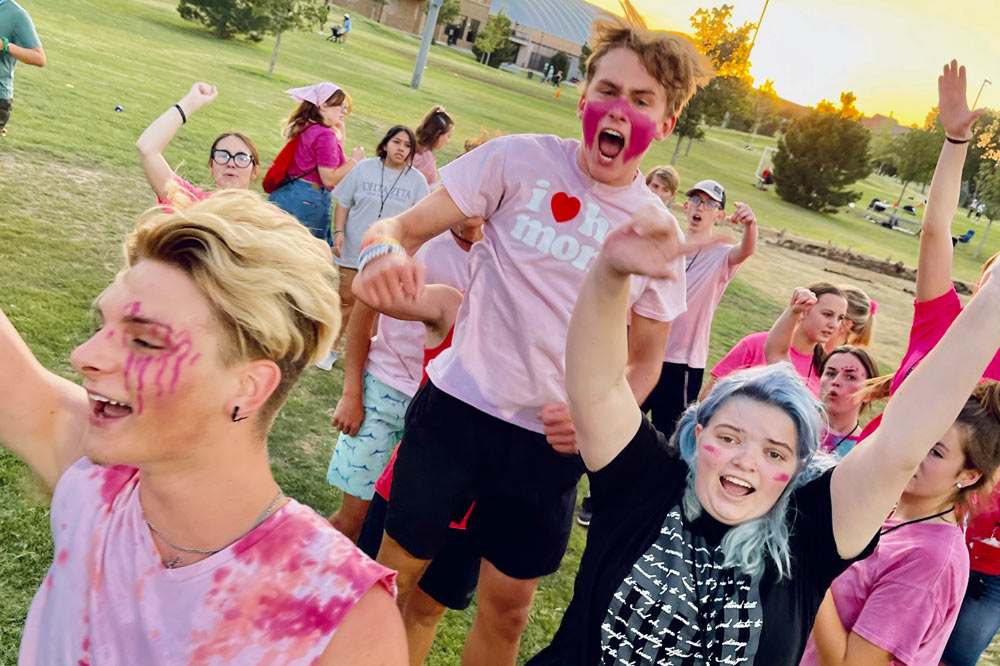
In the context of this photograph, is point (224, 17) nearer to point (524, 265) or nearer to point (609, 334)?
point (524, 265)

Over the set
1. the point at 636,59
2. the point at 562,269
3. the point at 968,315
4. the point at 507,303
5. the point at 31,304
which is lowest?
the point at 31,304

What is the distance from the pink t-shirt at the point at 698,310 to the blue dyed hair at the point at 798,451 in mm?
2719

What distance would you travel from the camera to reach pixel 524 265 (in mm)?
2441

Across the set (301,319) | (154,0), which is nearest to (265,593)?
(301,319)

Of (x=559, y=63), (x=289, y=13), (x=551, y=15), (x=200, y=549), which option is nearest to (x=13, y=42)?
(x=200, y=549)

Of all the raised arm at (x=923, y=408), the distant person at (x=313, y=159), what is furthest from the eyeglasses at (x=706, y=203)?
the raised arm at (x=923, y=408)

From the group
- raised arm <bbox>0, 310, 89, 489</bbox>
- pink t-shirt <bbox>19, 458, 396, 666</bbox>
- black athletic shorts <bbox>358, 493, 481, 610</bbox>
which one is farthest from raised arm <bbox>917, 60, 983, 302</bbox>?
raised arm <bbox>0, 310, 89, 489</bbox>

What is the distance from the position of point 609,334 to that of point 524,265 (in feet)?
2.38

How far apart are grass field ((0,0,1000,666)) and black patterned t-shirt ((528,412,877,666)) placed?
4.44 feet

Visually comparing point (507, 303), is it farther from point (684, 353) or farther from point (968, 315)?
point (684, 353)

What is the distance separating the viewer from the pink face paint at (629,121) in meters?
2.46

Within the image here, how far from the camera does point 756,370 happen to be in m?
2.19

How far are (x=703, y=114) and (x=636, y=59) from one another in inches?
1146

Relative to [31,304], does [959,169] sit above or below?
above
